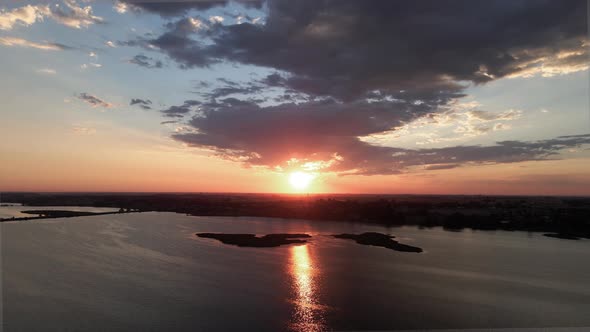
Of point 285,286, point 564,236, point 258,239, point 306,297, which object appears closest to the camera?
point 306,297

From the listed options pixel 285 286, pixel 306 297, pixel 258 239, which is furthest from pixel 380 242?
pixel 306 297

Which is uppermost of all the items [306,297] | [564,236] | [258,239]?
[564,236]

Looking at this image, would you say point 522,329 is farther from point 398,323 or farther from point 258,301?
point 258,301

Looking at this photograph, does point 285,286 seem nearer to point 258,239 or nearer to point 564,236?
point 258,239

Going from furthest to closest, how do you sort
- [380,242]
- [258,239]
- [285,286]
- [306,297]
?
[258,239], [380,242], [285,286], [306,297]

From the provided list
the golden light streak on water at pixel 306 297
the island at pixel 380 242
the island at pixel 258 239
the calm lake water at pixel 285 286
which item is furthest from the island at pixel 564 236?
the golden light streak on water at pixel 306 297

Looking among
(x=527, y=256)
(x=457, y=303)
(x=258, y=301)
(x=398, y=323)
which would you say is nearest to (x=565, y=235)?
(x=527, y=256)

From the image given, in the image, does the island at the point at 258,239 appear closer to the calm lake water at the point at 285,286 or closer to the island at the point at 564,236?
the calm lake water at the point at 285,286

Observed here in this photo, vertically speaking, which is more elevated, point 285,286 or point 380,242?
point 380,242
